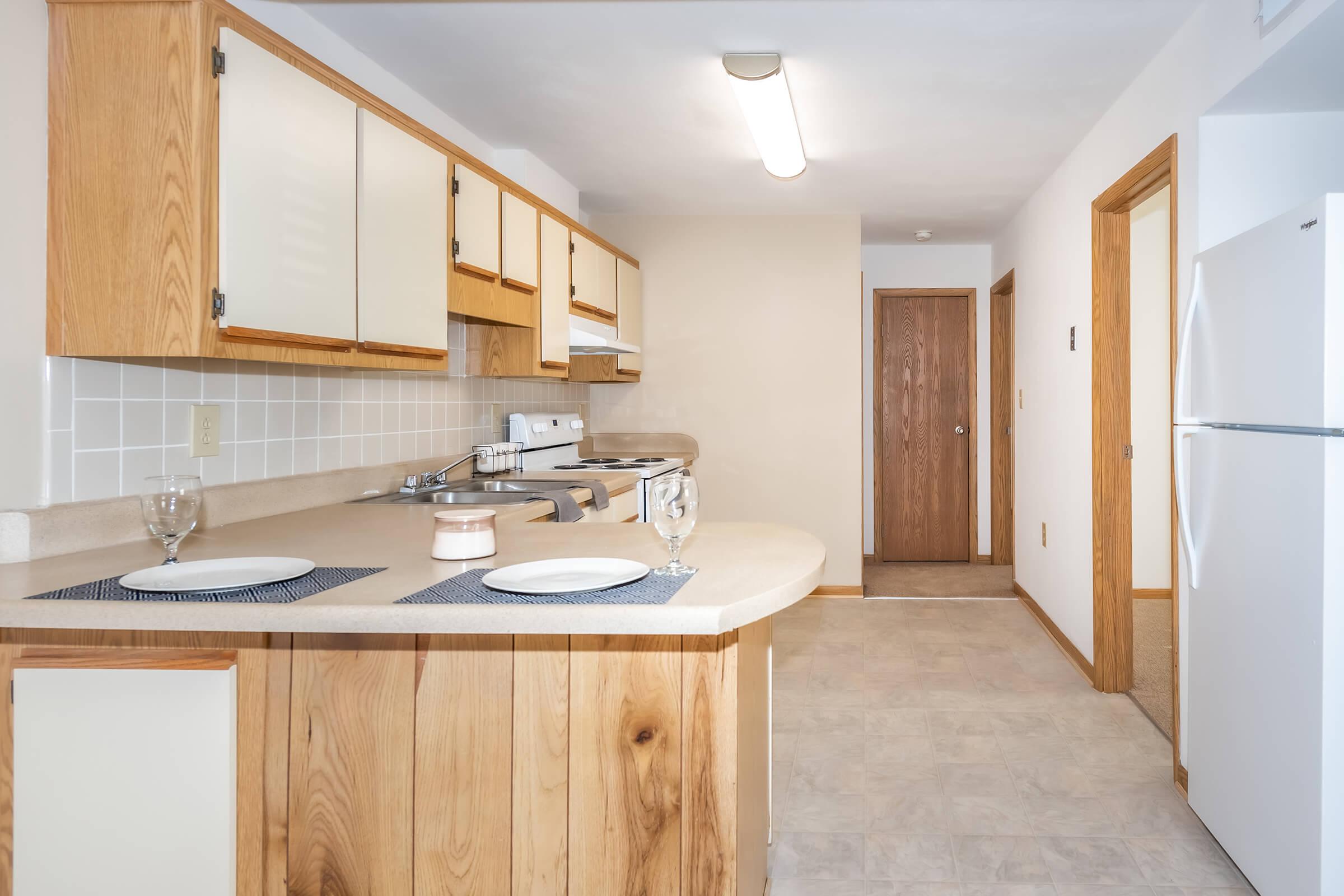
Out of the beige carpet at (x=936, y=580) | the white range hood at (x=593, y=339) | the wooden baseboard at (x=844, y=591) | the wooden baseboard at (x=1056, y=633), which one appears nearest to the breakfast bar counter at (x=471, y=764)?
the white range hood at (x=593, y=339)

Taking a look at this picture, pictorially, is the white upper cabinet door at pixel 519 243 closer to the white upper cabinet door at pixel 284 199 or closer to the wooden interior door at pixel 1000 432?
the white upper cabinet door at pixel 284 199

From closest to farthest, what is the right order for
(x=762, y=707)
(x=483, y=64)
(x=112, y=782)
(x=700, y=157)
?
(x=112, y=782) < (x=762, y=707) < (x=483, y=64) < (x=700, y=157)

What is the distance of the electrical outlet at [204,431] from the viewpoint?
2008mm

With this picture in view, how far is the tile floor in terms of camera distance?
208 centimetres

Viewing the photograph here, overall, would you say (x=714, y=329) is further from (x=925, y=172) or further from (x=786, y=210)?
(x=925, y=172)

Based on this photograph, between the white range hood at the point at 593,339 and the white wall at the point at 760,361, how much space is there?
641 mm

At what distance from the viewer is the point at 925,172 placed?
408 centimetres

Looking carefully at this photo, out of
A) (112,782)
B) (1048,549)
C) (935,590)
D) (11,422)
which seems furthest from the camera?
(935,590)

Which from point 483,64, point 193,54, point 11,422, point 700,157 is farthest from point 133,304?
point 700,157

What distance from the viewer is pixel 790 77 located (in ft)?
9.50

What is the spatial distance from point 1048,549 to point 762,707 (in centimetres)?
302

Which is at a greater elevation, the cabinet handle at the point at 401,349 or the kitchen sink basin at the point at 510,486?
the cabinet handle at the point at 401,349

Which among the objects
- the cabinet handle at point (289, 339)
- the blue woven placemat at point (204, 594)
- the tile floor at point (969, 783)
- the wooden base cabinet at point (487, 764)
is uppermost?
the cabinet handle at point (289, 339)

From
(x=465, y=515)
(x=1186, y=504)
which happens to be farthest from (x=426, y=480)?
(x=1186, y=504)
